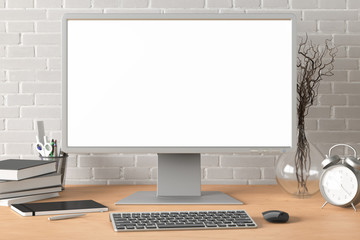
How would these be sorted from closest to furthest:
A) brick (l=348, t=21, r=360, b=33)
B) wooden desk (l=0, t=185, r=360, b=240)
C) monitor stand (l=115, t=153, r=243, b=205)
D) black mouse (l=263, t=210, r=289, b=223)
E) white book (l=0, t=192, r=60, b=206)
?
wooden desk (l=0, t=185, r=360, b=240), black mouse (l=263, t=210, r=289, b=223), white book (l=0, t=192, r=60, b=206), monitor stand (l=115, t=153, r=243, b=205), brick (l=348, t=21, r=360, b=33)

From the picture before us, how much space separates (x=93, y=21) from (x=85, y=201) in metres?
0.59

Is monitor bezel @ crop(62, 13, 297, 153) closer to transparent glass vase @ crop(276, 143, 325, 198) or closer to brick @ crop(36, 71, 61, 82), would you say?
transparent glass vase @ crop(276, 143, 325, 198)

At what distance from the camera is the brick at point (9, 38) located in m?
2.00

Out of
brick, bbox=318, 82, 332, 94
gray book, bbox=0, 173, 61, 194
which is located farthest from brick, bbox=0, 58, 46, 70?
brick, bbox=318, 82, 332, 94

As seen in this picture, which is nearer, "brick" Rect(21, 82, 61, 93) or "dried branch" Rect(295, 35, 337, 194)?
"dried branch" Rect(295, 35, 337, 194)

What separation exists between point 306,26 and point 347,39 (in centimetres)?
18

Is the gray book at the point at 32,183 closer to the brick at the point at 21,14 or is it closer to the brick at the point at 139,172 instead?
the brick at the point at 139,172

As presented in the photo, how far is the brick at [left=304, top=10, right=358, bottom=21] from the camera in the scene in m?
1.99

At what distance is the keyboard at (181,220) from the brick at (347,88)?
885 mm

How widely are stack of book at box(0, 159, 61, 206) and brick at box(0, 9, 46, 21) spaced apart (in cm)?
63

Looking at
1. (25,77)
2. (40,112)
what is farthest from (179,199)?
(25,77)

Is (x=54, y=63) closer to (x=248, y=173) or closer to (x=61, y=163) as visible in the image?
(x=61, y=163)

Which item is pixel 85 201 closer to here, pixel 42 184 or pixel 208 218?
pixel 42 184

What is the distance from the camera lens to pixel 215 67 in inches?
63.1
